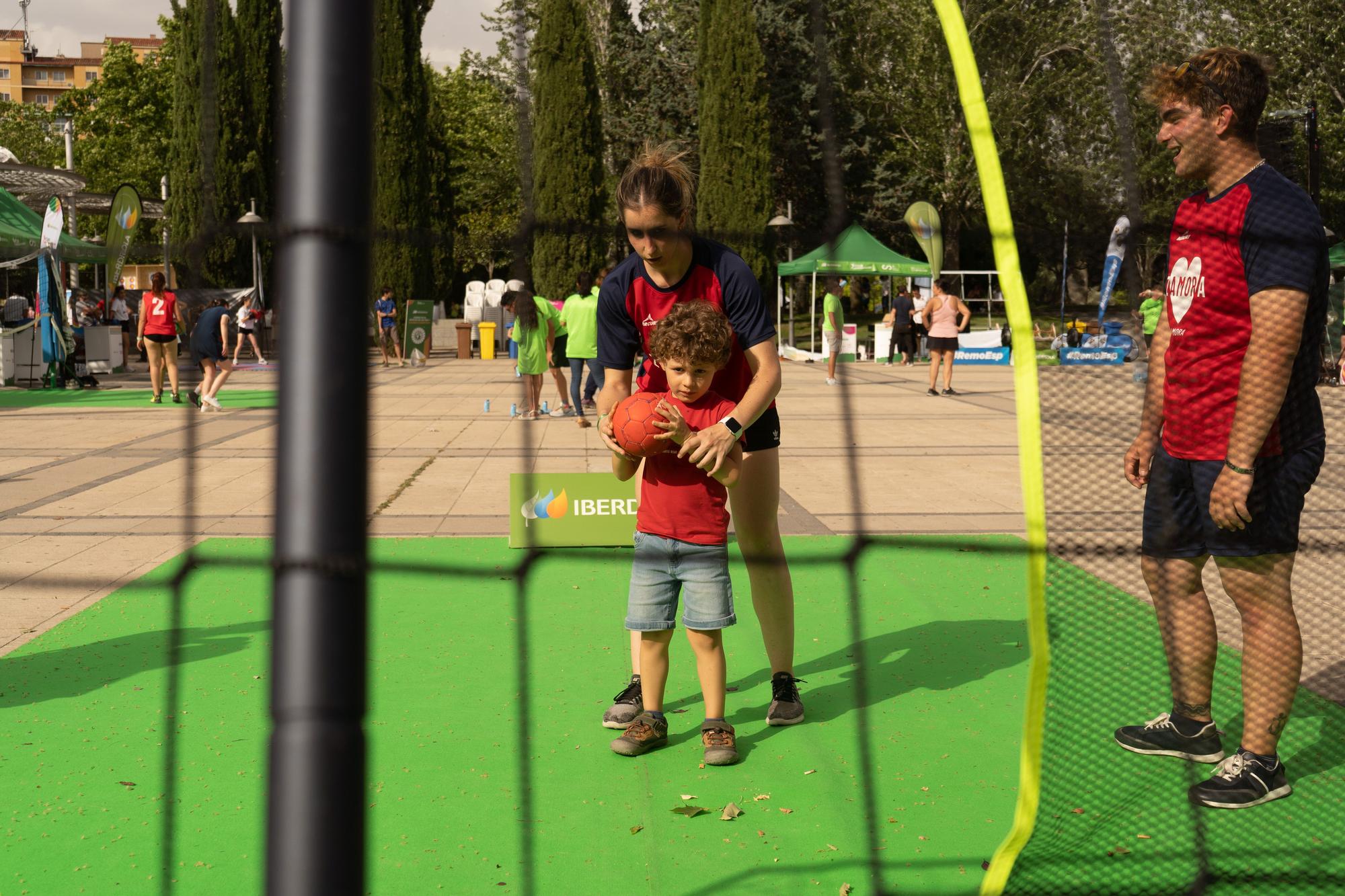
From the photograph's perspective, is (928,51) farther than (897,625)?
No

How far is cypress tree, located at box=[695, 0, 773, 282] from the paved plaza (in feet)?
1.83

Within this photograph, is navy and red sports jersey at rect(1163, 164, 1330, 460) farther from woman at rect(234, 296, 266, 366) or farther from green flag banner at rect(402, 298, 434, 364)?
woman at rect(234, 296, 266, 366)

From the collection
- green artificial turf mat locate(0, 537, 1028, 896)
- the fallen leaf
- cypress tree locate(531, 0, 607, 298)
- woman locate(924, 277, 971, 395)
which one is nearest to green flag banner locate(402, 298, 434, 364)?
cypress tree locate(531, 0, 607, 298)

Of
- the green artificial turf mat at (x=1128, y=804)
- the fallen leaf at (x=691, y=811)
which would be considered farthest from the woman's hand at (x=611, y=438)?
the green artificial turf mat at (x=1128, y=804)

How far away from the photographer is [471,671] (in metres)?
3.85

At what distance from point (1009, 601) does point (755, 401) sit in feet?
7.31

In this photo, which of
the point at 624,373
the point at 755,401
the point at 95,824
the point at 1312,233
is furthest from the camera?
the point at 624,373

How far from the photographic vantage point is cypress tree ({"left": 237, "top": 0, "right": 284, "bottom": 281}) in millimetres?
1953

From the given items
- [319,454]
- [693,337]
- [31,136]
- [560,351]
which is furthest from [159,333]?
[31,136]

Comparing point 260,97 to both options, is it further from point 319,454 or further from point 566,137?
point 319,454

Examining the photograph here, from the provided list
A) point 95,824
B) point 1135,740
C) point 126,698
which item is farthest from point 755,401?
point 126,698

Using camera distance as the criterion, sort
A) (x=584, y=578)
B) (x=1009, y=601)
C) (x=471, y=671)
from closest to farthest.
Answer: (x=471, y=671) → (x=1009, y=601) → (x=584, y=578)

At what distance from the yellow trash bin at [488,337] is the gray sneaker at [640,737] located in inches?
380

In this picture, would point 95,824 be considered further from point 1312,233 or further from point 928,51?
point 1312,233
